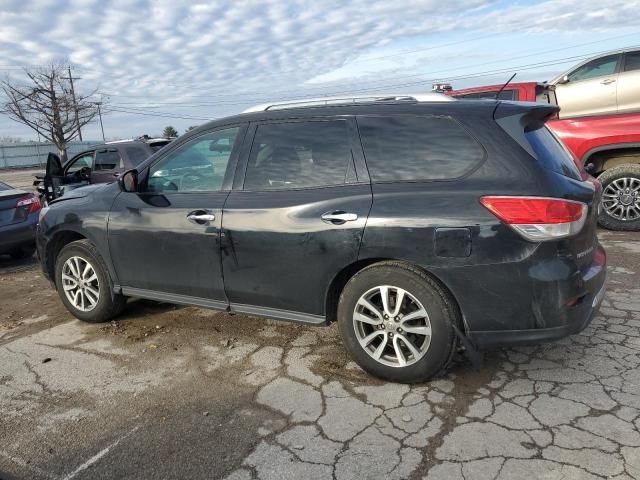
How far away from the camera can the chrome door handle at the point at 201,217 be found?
3.77 meters

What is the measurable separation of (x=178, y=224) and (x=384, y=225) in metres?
1.65

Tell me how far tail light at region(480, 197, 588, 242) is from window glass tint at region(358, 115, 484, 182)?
13.6 inches

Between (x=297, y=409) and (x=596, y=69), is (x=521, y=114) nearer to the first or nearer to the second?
(x=297, y=409)

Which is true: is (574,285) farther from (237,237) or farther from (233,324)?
(233,324)

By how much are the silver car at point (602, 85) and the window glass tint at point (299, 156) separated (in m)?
6.24

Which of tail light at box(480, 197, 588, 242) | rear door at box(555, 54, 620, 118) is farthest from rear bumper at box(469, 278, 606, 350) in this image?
rear door at box(555, 54, 620, 118)

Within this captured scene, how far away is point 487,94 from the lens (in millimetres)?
9266

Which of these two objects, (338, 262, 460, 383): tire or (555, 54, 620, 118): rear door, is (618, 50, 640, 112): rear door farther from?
(338, 262, 460, 383): tire

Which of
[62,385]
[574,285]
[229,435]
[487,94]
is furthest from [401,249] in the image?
[487,94]

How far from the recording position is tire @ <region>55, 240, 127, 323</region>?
452 centimetres

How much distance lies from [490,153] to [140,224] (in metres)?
2.68

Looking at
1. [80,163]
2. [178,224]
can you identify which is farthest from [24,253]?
[178,224]

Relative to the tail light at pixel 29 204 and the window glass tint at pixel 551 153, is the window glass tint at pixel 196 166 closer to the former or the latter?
the window glass tint at pixel 551 153

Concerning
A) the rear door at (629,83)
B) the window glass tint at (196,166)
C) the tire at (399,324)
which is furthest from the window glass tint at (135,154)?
the rear door at (629,83)
